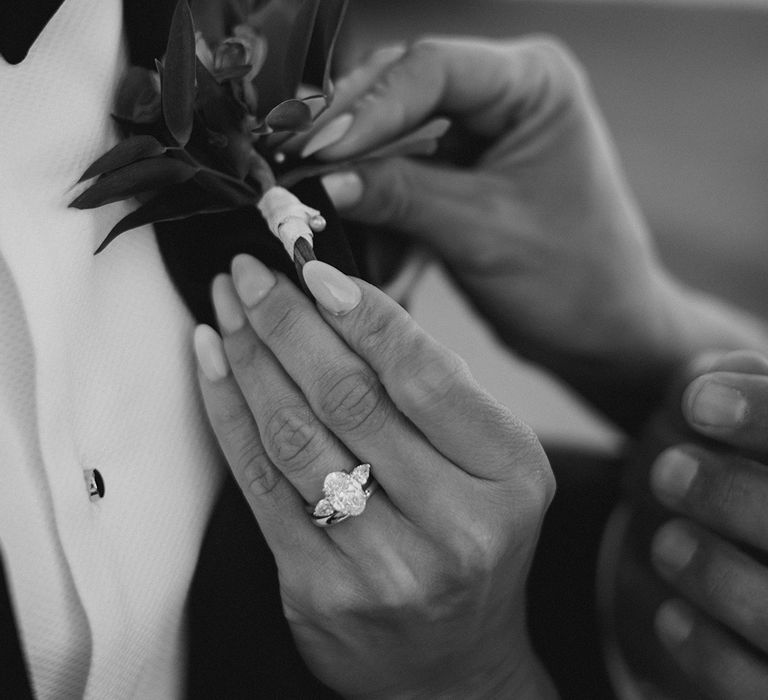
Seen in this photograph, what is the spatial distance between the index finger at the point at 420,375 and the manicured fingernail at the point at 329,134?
14 centimetres

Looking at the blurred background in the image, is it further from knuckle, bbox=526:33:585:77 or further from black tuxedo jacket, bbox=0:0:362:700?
black tuxedo jacket, bbox=0:0:362:700

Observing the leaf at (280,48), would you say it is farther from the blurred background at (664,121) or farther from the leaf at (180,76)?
the blurred background at (664,121)

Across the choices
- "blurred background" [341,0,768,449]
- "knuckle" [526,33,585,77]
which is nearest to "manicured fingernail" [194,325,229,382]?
"knuckle" [526,33,585,77]

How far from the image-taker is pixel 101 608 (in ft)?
1.41

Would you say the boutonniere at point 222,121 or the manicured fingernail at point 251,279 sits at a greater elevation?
the boutonniere at point 222,121

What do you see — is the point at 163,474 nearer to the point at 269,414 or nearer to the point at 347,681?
the point at 269,414

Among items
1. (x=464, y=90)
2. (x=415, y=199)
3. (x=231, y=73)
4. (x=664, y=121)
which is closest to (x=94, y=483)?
(x=231, y=73)

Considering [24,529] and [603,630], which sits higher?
[24,529]

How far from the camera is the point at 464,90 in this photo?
701 mm

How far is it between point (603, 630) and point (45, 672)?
514 mm

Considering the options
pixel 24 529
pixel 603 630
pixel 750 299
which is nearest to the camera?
pixel 24 529

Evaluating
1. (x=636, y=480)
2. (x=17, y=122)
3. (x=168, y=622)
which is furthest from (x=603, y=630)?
(x=17, y=122)

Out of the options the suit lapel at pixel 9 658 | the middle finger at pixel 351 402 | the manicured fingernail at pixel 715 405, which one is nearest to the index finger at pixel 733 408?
the manicured fingernail at pixel 715 405

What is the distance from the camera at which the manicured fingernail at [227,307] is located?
49cm
